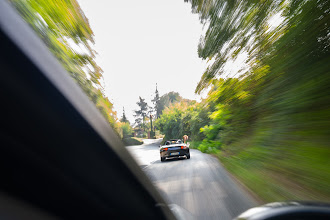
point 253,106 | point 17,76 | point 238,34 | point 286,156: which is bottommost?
point 286,156

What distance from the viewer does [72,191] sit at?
1.01 meters

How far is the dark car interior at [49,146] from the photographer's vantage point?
0.80 metres

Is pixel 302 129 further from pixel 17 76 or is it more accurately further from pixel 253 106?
pixel 17 76

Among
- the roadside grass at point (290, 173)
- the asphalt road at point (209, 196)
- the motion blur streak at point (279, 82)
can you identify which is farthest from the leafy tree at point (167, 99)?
the roadside grass at point (290, 173)

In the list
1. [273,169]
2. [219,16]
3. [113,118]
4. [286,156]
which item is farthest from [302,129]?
[113,118]

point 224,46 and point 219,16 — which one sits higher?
point 219,16

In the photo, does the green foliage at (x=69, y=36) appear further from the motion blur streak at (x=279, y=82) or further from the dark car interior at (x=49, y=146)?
the motion blur streak at (x=279, y=82)

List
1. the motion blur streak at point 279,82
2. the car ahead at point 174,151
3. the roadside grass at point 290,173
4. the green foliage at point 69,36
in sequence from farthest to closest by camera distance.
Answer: the car ahead at point 174,151, the motion blur streak at point 279,82, the roadside grass at point 290,173, the green foliage at point 69,36

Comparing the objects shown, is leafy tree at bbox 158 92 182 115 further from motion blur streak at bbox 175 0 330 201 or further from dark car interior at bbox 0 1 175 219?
dark car interior at bbox 0 1 175 219

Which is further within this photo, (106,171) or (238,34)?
(238,34)

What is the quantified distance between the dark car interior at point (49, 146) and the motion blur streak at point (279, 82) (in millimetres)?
3631

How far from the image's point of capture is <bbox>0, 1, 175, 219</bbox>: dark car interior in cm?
80

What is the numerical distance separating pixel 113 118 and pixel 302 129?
4.29m

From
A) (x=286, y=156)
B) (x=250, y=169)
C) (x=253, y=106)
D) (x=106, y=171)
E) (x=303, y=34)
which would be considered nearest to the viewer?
(x=106, y=171)
